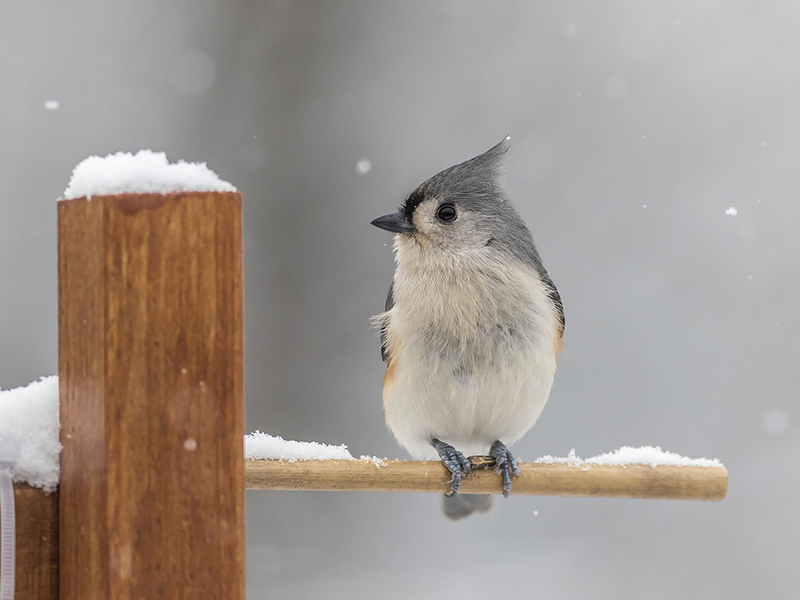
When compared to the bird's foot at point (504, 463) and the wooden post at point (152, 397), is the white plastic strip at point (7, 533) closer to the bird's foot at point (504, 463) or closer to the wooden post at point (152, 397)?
the wooden post at point (152, 397)

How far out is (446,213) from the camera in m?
2.50

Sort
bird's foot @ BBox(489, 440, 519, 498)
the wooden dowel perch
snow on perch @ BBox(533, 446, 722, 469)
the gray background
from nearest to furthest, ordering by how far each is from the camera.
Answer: the wooden dowel perch → snow on perch @ BBox(533, 446, 722, 469) → bird's foot @ BBox(489, 440, 519, 498) → the gray background

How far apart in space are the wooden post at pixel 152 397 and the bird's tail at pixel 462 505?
1.63 meters

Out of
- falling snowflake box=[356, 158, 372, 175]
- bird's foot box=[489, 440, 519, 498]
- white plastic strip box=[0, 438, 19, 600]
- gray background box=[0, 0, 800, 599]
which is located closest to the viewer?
white plastic strip box=[0, 438, 19, 600]

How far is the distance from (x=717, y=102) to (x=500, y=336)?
113 inches

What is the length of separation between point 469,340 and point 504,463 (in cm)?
35

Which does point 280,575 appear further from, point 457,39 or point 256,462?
point 457,39

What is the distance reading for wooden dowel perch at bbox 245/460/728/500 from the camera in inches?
65.2

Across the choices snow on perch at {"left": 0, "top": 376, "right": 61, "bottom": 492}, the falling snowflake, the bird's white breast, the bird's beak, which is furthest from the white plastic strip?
the falling snowflake

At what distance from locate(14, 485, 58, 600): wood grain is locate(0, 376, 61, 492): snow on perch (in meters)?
0.02

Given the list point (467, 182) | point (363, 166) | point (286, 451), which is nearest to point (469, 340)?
point (467, 182)

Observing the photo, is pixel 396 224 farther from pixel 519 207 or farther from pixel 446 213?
pixel 519 207

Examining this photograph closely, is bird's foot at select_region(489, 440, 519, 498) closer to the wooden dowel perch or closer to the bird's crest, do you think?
the wooden dowel perch

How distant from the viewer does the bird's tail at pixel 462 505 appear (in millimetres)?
2589
